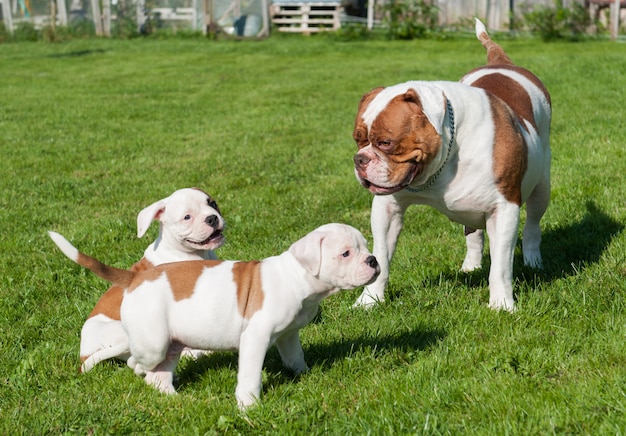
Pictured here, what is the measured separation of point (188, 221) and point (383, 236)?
4.55 ft

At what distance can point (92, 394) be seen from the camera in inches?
190

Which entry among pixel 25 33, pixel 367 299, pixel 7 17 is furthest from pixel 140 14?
pixel 367 299

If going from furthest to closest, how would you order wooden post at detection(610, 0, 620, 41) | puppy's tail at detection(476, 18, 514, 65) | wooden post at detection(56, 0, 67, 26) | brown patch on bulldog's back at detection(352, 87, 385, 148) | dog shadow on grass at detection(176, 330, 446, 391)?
wooden post at detection(56, 0, 67, 26) < wooden post at detection(610, 0, 620, 41) < puppy's tail at detection(476, 18, 514, 65) < brown patch on bulldog's back at detection(352, 87, 385, 148) < dog shadow on grass at detection(176, 330, 446, 391)

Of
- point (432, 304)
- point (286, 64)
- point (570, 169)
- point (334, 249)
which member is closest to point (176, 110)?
point (286, 64)

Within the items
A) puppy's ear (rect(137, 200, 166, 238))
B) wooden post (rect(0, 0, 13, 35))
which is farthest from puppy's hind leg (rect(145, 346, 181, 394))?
wooden post (rect(0, 0, 13, 35))

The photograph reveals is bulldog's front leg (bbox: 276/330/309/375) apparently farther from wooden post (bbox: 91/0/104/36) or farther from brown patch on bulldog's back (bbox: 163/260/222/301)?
wooden post (bbox: 91/0/104/36)

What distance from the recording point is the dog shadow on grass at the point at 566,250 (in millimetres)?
6605

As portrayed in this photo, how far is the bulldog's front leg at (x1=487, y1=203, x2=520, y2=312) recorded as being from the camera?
574 centimetres

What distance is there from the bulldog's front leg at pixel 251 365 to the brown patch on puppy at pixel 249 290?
4.1 inches

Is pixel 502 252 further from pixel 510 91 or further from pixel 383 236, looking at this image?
pixel 510 91

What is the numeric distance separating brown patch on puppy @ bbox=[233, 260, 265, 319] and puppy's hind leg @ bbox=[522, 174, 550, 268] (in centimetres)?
304

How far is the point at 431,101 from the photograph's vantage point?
208 inches

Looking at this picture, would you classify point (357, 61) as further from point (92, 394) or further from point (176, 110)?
point (92, 394)

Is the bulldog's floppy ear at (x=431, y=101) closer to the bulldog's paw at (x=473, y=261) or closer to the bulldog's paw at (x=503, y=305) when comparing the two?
the bulldog's paw at (x=503, y=305)
